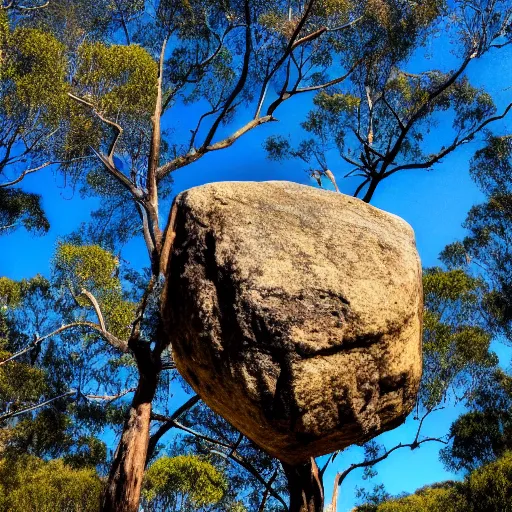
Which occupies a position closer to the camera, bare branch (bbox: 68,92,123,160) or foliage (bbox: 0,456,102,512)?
bare branch (bbox: 68,92,123,160)

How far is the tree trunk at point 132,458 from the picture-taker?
7.08 m

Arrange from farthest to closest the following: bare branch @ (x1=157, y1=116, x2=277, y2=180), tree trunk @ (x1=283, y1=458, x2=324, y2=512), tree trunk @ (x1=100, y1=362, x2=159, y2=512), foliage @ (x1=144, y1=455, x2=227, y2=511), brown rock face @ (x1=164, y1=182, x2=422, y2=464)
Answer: foliage @ (x1=144, y1=455, x2=227, y2=511) → bare branch @ (x1=157, y1=116, x2=277, y2=180) → tree trunk @ (x1=283, y1=458, x2=324, y2=512) → tree trunk @ (x1=100, y1=362, x2=159, y2=512) → brown rock face @ (x1=164, y1=182, x2=422, y2=464)

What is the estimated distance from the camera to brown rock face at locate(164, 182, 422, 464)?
3.73 metres

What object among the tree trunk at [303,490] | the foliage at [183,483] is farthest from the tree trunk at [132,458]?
the foliage at [183,483]

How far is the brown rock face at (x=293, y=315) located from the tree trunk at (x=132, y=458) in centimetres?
326

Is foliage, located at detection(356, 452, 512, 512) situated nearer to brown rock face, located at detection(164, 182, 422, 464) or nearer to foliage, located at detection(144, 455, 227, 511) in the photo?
foliage, located at detection(144, 455, 227, 511)

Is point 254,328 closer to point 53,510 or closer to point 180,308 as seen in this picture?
point 180,308

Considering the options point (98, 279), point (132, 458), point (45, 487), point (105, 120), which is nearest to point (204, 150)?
point (105, 120)

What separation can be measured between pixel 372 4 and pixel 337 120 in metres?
2.79

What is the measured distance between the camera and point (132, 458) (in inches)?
286

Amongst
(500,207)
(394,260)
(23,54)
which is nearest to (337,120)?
(500,207)

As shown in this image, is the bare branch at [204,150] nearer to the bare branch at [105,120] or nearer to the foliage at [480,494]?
the bare branch at [105,120]

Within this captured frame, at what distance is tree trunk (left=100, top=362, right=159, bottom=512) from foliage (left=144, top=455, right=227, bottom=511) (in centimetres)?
658

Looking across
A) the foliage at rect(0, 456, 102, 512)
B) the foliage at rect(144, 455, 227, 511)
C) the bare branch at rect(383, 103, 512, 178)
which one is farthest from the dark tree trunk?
the foliage at rect(0, 456, 102, 512)
